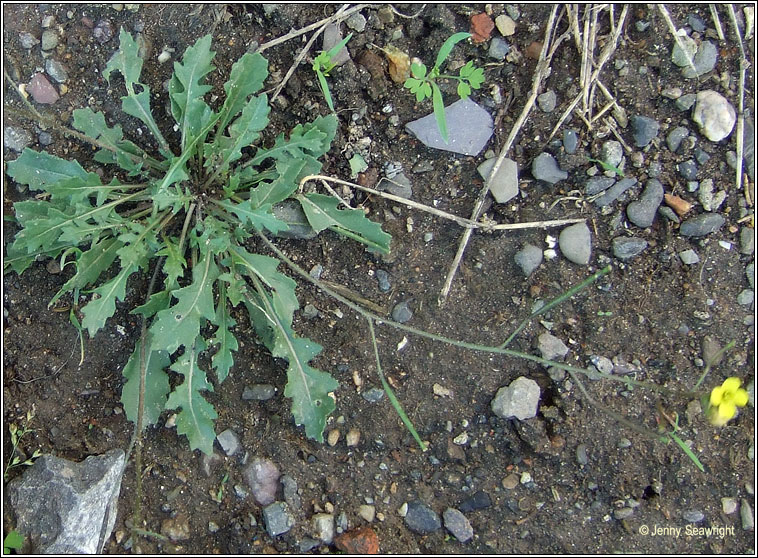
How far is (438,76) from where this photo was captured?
10.3 feet

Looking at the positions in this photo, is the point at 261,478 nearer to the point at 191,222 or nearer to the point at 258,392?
→ the point at 258,392

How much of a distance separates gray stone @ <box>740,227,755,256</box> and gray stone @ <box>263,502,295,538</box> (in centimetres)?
274

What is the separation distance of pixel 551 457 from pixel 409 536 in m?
0.86

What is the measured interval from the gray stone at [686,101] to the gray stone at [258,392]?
257 centimetres

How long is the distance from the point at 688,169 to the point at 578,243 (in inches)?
26.7

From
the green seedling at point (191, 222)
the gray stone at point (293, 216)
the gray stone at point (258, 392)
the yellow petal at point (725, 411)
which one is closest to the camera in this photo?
the yellow petal at point (725, 411)

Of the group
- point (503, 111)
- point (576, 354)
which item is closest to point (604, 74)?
point (503, 111)

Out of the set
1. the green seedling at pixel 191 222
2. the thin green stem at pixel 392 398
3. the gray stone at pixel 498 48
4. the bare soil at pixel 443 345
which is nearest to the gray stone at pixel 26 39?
the bare soil at pixel 443 345

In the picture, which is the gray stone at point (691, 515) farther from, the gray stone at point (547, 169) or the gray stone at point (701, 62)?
the gray stone at point (701, 62)

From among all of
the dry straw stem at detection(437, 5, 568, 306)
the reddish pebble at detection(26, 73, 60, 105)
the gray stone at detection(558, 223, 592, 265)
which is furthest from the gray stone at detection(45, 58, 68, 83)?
the gray stone at detection(558, 223, 592, 265)

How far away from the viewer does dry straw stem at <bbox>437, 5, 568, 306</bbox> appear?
318 centimetres

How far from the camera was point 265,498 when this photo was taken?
3268 mm

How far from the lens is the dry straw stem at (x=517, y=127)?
3.18 metres

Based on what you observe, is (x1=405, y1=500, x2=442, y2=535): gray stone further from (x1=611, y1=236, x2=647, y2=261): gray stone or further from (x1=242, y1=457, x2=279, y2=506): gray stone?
(x1=611, y1=236, x2=647, y2=261): gray stone
